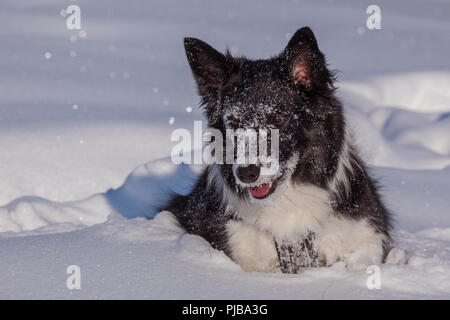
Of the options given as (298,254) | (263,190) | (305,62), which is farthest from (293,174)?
(305,62)

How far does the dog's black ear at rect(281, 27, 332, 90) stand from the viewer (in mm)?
3424

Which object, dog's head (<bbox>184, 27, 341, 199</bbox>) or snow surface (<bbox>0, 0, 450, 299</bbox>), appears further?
dog's head (<bbox>184, 27, 341, 199</bbox>)

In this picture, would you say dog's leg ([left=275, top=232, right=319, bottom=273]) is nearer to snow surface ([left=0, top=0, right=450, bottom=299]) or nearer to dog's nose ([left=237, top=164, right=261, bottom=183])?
snow surface ([left=0, top=0, right=450, bottom=299])

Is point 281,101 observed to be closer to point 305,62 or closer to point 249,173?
point 305,62

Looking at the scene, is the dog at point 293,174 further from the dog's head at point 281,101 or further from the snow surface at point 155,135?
the snow surface at point 155,135

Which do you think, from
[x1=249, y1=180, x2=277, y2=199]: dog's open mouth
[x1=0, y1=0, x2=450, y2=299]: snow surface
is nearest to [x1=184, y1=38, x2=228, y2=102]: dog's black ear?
[x1=249, y1=180, x2=277, y2=199]: dog's open mouth

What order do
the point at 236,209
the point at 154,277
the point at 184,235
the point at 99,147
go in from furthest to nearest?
the point at 99,147 < the point at 184,235 < the point at 236,209 < the point at 154,277

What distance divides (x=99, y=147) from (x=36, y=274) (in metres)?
3.69

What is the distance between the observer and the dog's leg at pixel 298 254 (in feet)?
11.8

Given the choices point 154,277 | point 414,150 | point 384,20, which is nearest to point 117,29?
point 384,20

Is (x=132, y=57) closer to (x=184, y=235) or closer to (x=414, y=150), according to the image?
(x=414, y=150)

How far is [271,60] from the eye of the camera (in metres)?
3.69

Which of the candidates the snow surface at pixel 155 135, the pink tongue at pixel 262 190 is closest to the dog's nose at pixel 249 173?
the pink tongue at pixel 262 190

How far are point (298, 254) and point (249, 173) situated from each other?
2.30 ft
